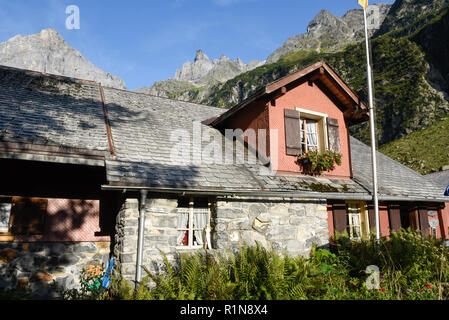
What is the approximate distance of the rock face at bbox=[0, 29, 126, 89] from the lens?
262 feet

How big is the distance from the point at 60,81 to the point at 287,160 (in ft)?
25.5

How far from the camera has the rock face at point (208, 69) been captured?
455ft

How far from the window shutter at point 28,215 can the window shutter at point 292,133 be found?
19.4 feet

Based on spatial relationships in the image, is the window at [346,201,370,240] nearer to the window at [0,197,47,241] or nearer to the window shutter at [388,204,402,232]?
the window shutter at [388,204,402,232]

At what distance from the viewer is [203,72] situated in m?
153

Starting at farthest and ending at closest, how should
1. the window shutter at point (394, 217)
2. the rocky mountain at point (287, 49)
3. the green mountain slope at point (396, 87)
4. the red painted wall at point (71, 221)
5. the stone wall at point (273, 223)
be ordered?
the rocky mountain at point (287, 49)
the green mountain slope at point (396, 87)
the window shutter at point (394, 217)
the stone wall at point (273, 223)
the red painted wall at point (71, 221)

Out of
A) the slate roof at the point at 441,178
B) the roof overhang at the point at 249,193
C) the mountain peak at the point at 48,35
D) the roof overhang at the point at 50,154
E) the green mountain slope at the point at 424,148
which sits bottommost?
the roof overhang at the point at 249,193

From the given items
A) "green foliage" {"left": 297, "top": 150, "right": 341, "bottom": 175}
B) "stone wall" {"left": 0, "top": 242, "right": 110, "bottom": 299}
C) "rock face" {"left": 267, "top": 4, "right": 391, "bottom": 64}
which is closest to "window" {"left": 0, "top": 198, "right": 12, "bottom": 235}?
"stone wall" {"left": 0, "top": 242, "right": 110, "bottom": 299}

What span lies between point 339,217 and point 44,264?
23.4 ft

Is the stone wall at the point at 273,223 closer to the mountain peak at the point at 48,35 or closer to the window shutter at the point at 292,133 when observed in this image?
the window shutter at the point at 292,133

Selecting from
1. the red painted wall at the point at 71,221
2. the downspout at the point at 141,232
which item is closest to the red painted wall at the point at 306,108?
the downspout at the point at 141,232

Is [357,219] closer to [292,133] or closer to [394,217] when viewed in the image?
[394,217]

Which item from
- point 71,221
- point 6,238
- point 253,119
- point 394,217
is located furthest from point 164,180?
point 394,217

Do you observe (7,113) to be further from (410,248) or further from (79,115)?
(410,248)
